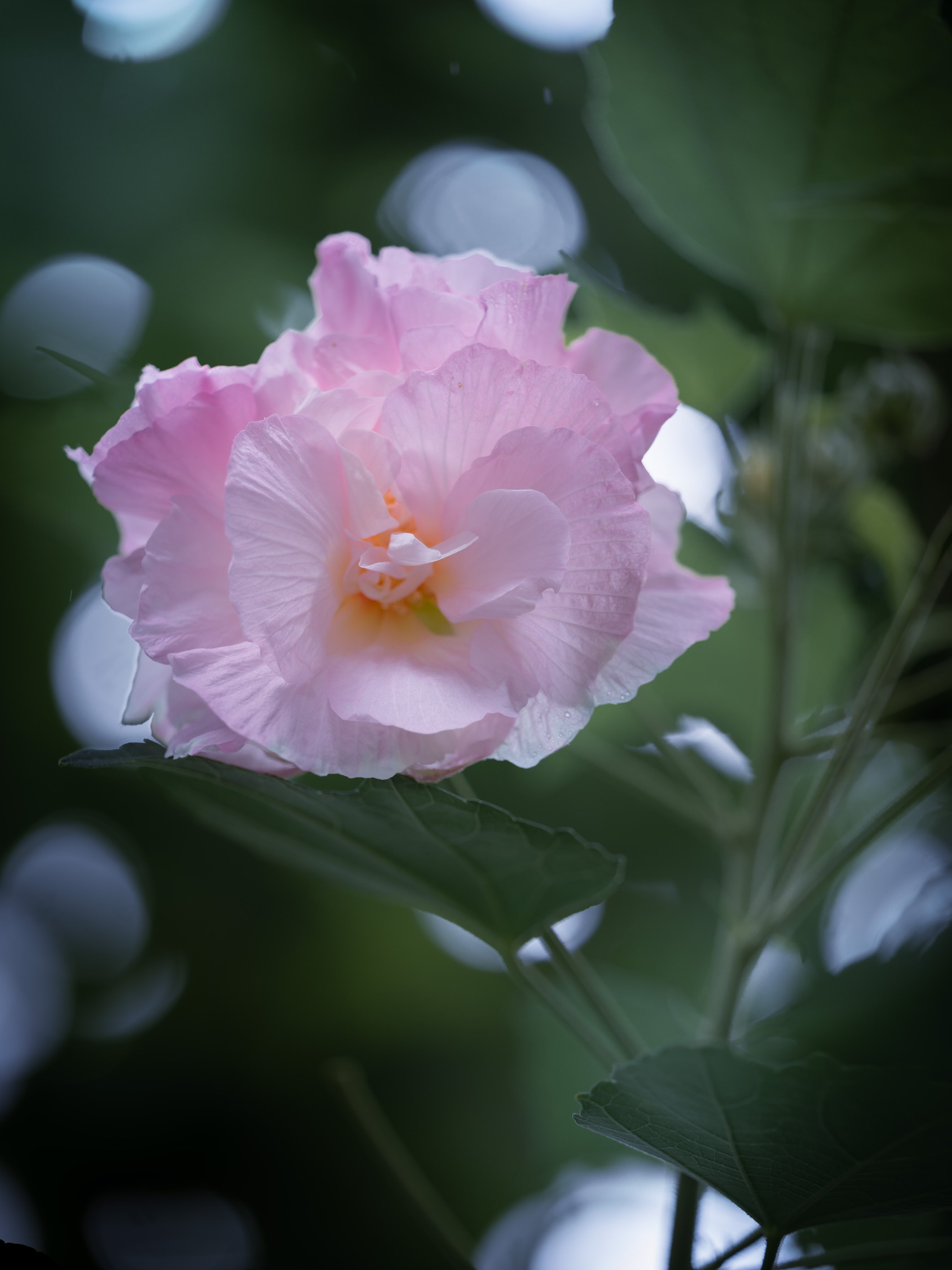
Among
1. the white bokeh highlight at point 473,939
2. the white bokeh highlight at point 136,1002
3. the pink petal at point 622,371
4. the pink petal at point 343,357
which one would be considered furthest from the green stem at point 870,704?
the white bokeh highlight at point 136,1002

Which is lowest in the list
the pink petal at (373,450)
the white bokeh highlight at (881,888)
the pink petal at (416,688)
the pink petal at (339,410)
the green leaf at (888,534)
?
the white bokeh highlight at (881,888)

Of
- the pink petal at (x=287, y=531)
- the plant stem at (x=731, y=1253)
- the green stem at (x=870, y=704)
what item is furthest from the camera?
the green stem at (x=870, y=704)

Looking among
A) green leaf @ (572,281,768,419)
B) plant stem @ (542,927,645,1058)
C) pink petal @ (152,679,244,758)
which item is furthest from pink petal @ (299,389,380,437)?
green leaf @ (572,281,768,419)

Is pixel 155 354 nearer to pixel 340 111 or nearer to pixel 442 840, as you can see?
pixel 442 840

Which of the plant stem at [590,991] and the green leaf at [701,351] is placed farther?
the green leaf at [701,351]

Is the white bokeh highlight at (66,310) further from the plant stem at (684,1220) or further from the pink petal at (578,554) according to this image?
the plant stem at (684,1220)
